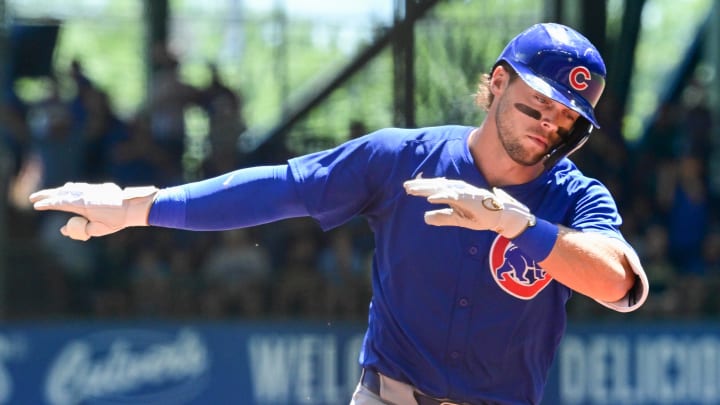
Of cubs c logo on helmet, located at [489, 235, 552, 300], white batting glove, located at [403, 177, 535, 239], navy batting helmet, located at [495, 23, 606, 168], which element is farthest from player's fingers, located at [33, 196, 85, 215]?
navy batting helmet, located at [495, 23, 606, 168]

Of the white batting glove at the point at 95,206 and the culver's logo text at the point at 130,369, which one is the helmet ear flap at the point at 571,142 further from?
the culver's logo text at the point at 130,369

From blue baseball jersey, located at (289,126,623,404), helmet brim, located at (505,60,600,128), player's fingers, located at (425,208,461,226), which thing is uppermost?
helmet brim, located at (505,60,600,128)

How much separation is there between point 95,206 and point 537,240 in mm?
1069

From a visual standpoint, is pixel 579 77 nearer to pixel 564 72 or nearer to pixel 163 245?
pixel 564 72

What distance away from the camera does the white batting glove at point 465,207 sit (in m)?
2.91

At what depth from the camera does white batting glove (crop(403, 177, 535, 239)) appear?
2.91 meters

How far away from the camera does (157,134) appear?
800 centimetres

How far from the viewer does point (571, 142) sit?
3.29m

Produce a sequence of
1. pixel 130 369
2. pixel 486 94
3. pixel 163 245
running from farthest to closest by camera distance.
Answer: pixel 163 245, pixel 130 369, pixel 486 94

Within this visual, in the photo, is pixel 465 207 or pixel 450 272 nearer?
pixel 465 207

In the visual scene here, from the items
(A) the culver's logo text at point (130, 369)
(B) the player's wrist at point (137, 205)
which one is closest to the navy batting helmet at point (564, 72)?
(B) the player's wrist at point (137, 205)

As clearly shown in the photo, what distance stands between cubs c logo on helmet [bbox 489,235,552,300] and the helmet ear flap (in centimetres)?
23

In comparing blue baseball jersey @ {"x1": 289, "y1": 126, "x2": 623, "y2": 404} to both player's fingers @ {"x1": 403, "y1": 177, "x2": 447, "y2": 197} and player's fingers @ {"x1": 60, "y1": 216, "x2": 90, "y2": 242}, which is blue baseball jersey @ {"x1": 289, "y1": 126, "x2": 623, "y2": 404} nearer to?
player's fingers @ {"x1": 403, "y1": 177, "x2": 447, "y2": 197}

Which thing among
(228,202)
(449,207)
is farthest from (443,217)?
(228,202)
